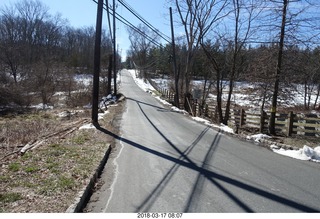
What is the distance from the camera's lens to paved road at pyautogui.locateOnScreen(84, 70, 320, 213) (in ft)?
15.9

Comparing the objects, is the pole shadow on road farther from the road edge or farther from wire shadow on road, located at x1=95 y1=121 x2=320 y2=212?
the road edge

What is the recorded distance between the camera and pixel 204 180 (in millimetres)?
6141

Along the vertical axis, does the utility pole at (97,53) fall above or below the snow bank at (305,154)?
above

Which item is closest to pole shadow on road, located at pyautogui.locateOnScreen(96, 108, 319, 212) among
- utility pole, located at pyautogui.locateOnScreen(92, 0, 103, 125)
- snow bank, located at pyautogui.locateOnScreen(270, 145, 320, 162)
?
snow bank, located at pyautogui.locateOnScreen(270, 145, 320, 162)

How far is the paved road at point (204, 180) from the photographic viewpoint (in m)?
4.84

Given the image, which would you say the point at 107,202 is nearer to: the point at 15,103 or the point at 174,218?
the point at 174,218

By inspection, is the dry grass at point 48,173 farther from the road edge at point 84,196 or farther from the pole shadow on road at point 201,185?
the pole shadow on road at point 201,185

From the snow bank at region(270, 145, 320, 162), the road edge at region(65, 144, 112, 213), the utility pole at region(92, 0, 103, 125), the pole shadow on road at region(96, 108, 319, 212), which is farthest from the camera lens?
the utility pole at region(92, 0, 103, 125)

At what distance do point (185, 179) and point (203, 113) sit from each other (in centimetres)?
1854

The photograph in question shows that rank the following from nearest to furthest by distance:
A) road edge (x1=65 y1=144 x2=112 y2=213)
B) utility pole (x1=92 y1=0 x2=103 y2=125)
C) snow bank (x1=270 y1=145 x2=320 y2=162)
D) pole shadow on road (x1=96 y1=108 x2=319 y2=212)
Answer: road edge (x1=65 y1=144 x2=112 y2=213) → pole shadow on road (x1=96 y1=108 x2=319 y2=212) → snow bank (x1=270 y1=145 x2=320 y2=162) → utility pole (x1=92 y1=0 x2=103 y2=125)

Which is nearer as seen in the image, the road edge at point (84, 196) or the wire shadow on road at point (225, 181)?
the road edge at point (84, 196)

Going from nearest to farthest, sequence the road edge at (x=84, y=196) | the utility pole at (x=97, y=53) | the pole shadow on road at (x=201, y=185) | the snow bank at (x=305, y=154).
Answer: the road edge at (x=84, y=196) → the pole shadow on road at (x=201, y=185) → the snow bank at (x=305, y=154) → the utility pole at (x=97, y=53)

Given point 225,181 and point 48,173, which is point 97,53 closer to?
point 48,173

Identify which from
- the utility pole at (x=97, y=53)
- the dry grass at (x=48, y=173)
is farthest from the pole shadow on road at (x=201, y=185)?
the utility pole at (x=97, y=53)
